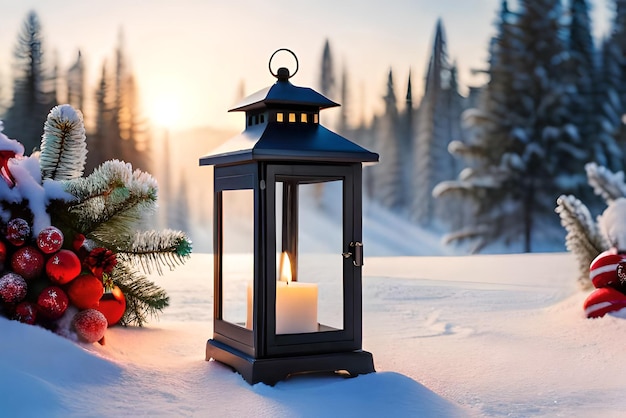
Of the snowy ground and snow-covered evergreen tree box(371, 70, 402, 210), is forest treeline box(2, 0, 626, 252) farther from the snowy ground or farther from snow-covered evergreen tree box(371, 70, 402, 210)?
the snowy ground

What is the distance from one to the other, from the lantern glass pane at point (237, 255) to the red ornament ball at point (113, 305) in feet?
1.63

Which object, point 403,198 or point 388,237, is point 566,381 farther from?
point 403,198

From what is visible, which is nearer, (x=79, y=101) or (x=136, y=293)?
(x=136, y=293)

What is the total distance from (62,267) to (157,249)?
41 cm

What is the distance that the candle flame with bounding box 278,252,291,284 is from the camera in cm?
219

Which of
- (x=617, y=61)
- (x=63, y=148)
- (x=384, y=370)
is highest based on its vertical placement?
(x=617, y=61)

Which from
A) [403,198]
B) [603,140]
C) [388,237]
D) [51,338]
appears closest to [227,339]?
[51,338]

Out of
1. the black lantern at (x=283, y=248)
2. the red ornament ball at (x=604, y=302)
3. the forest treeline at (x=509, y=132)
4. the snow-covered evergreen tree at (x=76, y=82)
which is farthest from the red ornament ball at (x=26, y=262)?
the forest treeline at (x=509, y=132)

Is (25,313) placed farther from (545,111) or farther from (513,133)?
(545,111)

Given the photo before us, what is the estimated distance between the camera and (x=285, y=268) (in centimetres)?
220

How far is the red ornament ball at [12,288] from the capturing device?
6.72ft

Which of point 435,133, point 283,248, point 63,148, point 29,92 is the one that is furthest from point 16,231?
point 435,133

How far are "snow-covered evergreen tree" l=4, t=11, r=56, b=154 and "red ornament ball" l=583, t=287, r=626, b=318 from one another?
5.05 metres

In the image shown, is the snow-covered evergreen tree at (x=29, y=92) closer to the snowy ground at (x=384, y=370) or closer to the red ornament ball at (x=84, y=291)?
the snowy ground at (x=384, y=370)
